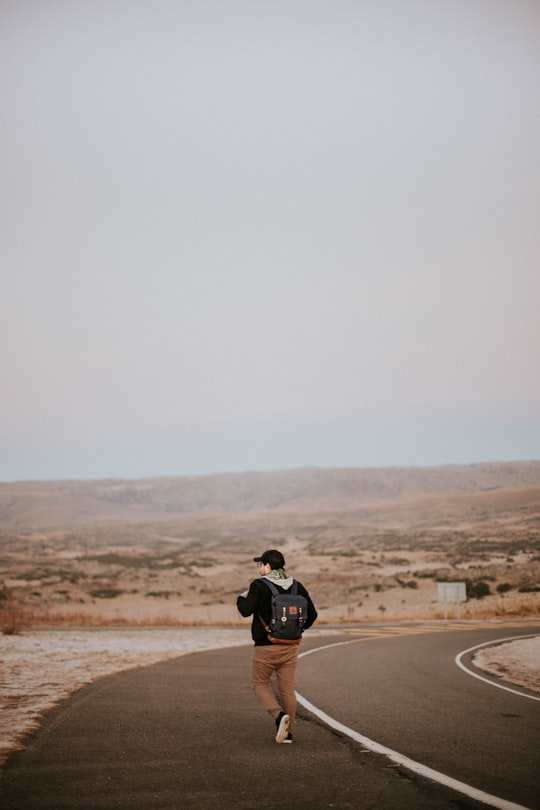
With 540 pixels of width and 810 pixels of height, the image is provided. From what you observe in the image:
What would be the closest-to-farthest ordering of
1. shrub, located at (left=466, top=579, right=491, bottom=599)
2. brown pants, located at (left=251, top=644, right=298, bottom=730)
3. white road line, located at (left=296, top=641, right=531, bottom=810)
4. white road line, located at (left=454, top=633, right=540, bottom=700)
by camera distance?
white road line, located at (left=296, top=641, right=531, bottom=810)
brown pants, located at (left=251, top=644, right=298, bottom=730)
white road line, located at (left=454, top=633, right=540, bottom=700)
shrub, located at (left=466, top=579, right=491, bottom=599)

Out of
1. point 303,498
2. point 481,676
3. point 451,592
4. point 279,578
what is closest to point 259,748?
point 279,578

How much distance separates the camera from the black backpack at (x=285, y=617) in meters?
8.43

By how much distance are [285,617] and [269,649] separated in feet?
1.51

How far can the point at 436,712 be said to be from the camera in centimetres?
1073

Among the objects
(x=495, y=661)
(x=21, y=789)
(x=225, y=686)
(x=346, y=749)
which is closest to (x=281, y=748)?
(x=346, y=749)

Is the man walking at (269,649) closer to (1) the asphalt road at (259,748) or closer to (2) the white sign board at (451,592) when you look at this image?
(1) the asphalt road at (259,748)

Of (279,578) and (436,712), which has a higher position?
(279,578)

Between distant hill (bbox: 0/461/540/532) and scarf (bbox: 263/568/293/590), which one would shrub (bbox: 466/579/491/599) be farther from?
distant hill (bbox: 0/461/540/532)

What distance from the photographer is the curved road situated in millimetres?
7234

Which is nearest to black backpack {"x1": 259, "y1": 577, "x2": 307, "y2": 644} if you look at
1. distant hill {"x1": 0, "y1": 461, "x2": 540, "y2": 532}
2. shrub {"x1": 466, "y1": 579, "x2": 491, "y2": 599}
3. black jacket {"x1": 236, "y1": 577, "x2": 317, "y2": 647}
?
black jacket {"x1": 236, "y1": 577, "x2": 317, "y2": 647}

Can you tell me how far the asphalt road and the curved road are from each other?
24 mm

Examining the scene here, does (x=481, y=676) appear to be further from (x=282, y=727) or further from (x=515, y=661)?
(x=282, y=727)

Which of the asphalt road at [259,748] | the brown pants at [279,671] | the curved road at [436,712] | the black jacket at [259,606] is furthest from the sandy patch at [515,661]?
the black jacket at [259,606]

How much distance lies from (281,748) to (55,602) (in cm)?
4192
